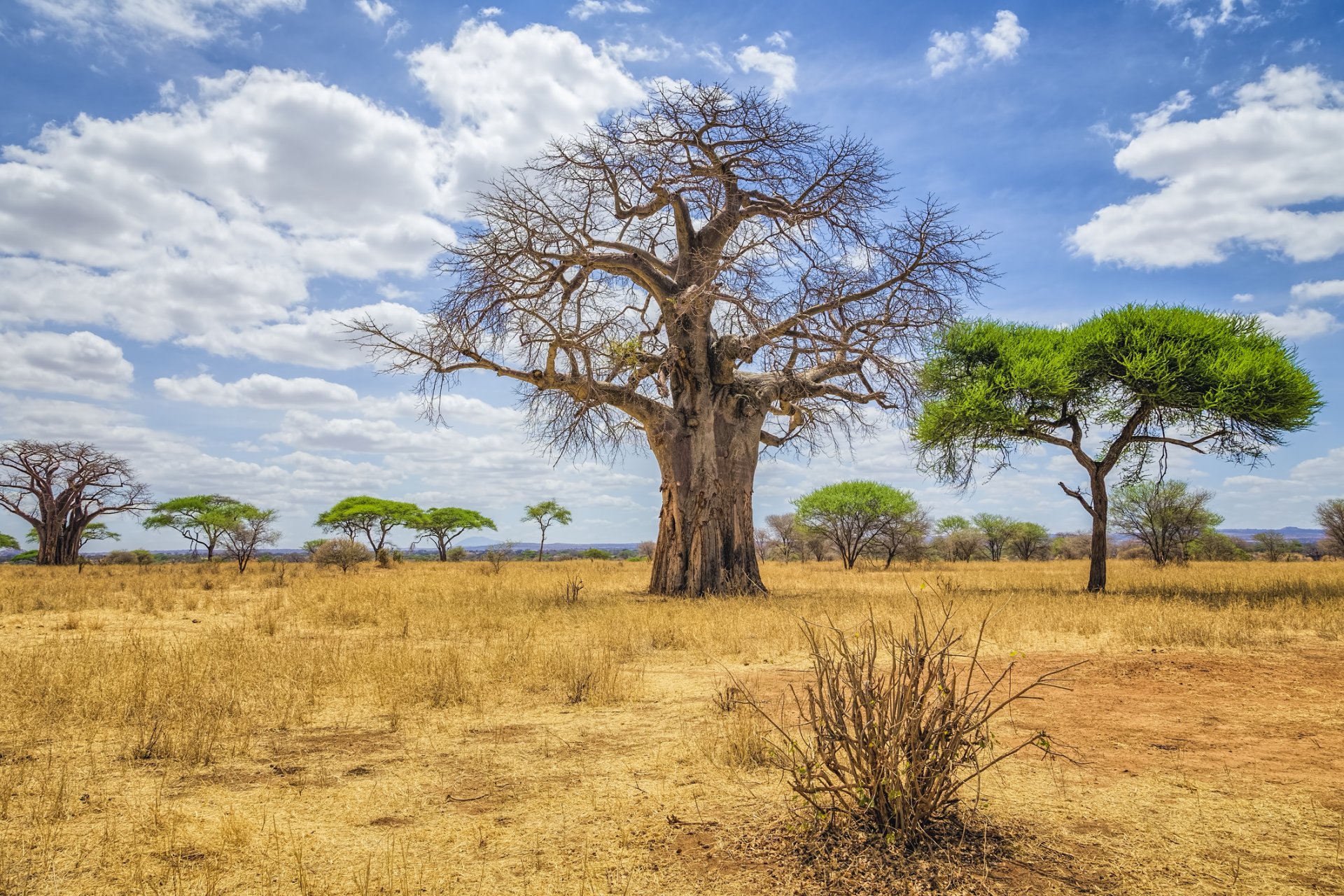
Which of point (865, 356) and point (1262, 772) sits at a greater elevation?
point (865, 356)

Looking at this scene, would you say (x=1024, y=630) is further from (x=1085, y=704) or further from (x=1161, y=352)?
(x=1161, y=352)

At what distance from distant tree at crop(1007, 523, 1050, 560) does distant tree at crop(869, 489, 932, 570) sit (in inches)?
356

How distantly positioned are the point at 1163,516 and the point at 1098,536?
1700 centimetres

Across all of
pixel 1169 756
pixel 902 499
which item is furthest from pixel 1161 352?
pixel 902 499

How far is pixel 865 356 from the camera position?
12773mm

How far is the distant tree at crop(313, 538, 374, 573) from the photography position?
24956mm

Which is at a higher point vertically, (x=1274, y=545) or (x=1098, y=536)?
(x=1098, y=536)

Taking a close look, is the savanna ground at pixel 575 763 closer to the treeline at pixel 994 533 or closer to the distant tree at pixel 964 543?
the treeline at pixel 994 533

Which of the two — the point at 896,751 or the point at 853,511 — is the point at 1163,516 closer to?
the point at 853,511

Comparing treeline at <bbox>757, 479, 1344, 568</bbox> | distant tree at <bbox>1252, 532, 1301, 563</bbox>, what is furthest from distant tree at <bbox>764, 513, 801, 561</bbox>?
distant tree at <bbox>1252, 532, 1301, 563</bbox>

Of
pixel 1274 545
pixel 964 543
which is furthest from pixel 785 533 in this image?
pixel 1274 545

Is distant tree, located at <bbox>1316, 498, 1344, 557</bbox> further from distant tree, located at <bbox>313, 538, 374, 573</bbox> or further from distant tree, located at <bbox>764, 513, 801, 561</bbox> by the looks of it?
distant tree, located at <bbox>313, 538, 374, 573</bbox>

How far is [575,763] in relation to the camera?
421 cm

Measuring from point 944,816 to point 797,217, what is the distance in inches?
450
